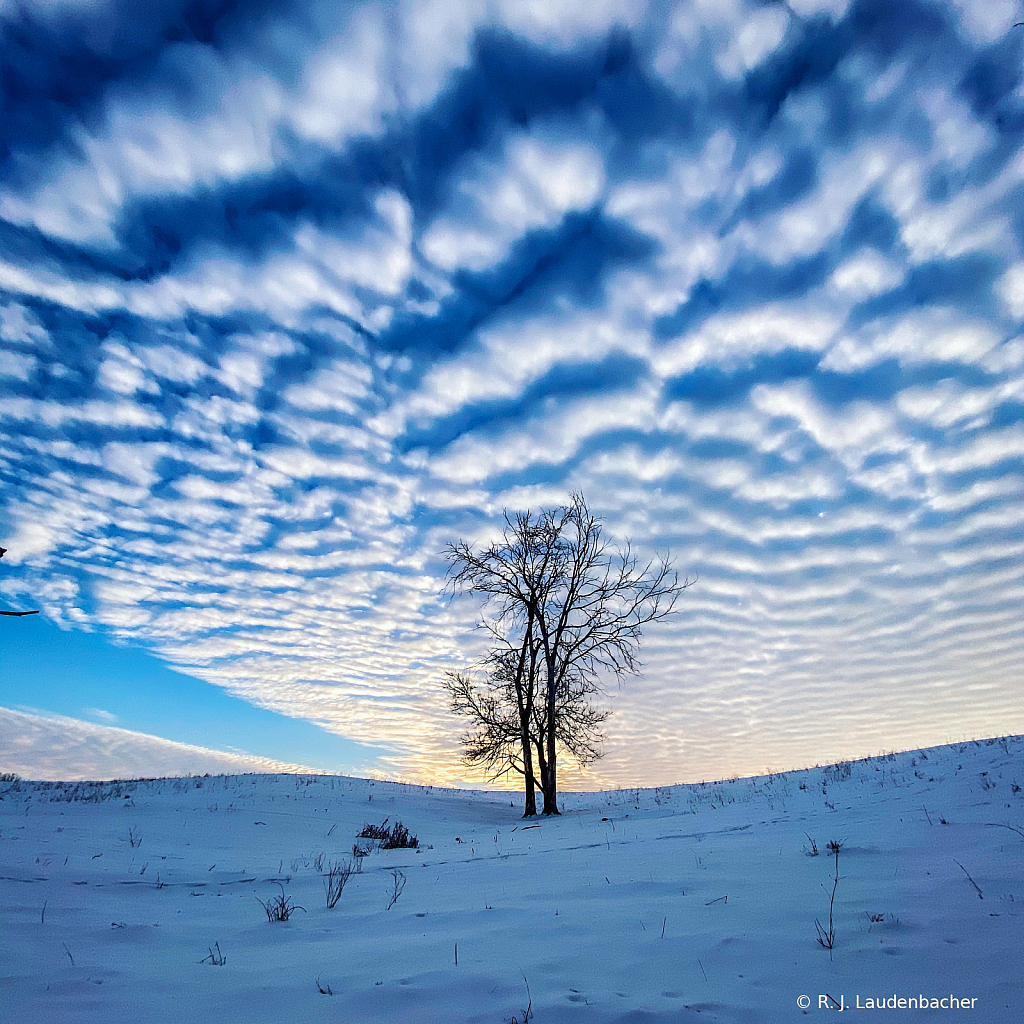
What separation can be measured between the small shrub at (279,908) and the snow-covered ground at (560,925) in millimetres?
80

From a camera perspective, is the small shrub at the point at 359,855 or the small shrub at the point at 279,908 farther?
the small shrub at the point at 359,855

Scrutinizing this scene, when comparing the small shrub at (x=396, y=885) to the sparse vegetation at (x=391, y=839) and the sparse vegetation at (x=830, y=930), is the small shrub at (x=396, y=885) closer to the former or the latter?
the sparse vegetation at (x=830, y=930)

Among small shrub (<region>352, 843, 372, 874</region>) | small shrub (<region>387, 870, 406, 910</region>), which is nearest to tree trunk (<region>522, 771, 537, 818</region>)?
small shrub (<region>352, 843, 372, 874</region>)

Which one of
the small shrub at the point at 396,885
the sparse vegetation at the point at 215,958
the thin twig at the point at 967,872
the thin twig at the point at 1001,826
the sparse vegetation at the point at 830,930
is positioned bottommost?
the sparse vegetation at the point at 215,958

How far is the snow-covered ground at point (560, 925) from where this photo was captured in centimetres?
261

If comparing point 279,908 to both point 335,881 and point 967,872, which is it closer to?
point 335,881

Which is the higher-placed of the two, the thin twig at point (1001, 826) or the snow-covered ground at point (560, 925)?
the thin twig at point (1001, 826)

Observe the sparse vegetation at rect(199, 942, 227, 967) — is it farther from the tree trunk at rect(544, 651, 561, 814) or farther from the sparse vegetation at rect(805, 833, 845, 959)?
the tree trunk at rect(544, 651, 561, 814)

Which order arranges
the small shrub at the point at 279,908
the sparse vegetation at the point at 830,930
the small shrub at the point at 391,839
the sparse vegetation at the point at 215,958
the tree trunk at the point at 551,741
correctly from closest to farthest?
the sparse vegetation at the point at 830,930
the sparse vegetation at the point at 215,958
the small shrub at the point at 279,908
the small shrub at the point at 391,839
the tree trunk at the point at 551,741

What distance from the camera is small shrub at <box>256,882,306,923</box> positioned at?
4.45 meters

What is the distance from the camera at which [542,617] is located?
19016mm

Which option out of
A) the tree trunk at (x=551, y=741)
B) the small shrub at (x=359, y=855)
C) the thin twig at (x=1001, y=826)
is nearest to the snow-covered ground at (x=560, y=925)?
the thin twig at (x=1001, y=826)

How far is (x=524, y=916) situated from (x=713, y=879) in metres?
1.66

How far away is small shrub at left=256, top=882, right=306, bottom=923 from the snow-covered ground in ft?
0.26
